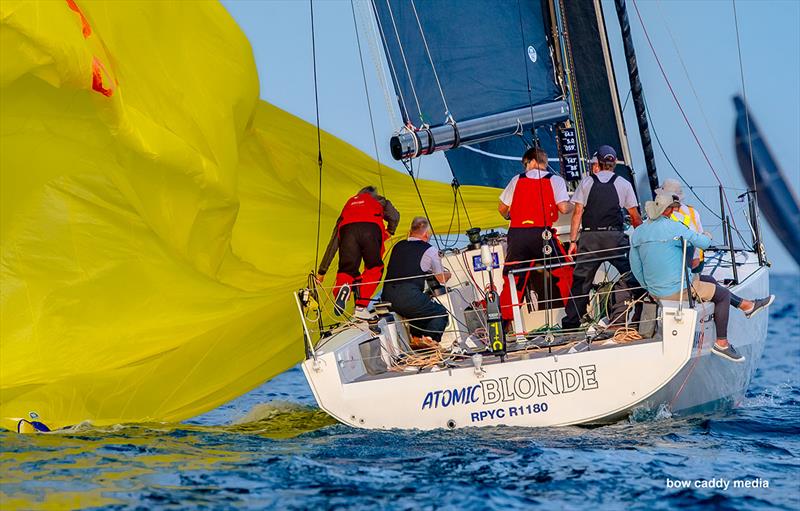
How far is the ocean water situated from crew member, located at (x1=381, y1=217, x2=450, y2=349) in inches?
40.1

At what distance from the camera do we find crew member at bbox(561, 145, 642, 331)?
7984 millimetres

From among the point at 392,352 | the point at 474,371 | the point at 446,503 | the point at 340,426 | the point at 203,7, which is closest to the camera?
the point at 446,503

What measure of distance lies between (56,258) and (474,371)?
3.11 metres

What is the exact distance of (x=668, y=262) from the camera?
285 inches

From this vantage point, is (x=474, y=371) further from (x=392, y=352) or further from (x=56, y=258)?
(x=56, y=258)

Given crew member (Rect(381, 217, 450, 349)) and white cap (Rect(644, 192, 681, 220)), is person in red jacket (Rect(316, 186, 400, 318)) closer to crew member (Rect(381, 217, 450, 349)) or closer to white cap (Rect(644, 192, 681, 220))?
crew member (Rect(381, 217, 450, 349))

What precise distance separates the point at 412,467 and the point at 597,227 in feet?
8.71

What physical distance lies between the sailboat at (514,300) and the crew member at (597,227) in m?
0.14

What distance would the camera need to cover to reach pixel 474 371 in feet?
22.4

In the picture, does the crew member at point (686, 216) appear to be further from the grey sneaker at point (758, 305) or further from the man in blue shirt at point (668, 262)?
the grey sneaker at point (758, 305)

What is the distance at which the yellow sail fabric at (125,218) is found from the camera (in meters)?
7.93

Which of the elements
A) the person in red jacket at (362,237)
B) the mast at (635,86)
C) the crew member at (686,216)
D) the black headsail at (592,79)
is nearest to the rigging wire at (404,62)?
the black headsail at (592,79)

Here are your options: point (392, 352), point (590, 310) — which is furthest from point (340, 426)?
point (590, 310)

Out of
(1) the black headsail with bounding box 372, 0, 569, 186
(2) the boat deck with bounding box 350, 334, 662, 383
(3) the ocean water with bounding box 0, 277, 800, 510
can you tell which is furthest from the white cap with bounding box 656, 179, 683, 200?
(1) the black headsail with bounding box 372, 0, 569, 186
